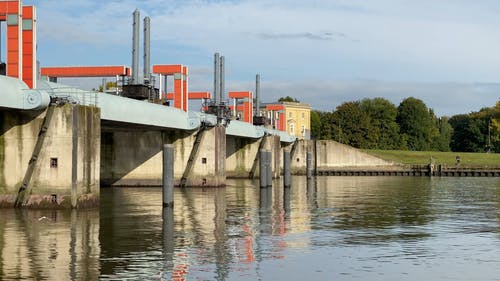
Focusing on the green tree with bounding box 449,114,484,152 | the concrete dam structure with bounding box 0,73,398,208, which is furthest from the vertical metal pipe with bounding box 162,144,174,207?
the green tree with bounding box 449,114,484,152

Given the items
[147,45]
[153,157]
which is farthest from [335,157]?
[147,45]

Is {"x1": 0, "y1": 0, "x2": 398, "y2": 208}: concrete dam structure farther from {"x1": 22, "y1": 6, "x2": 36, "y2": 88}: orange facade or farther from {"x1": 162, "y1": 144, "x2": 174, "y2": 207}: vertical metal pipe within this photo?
{"x1": 162, "y1": 144, "x2": 174, "y2": 207}: vertical metal pipe

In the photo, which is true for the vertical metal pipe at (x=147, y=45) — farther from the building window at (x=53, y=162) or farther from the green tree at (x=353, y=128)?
the green tree at (x=353, y=128)

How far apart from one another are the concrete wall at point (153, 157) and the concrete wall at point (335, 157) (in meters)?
51.2

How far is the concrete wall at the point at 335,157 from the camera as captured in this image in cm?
11806

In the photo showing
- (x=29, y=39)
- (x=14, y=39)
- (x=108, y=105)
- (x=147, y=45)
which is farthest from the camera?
(x=147, y=45)

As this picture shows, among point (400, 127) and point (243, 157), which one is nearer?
point (243, 157)

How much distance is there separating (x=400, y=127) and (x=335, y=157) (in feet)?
240

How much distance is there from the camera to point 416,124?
185500mm

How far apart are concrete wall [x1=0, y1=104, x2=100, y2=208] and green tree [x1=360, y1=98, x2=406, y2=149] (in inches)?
5193

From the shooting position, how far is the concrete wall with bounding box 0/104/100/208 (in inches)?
1537

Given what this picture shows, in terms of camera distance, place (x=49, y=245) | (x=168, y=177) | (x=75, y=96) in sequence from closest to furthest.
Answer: (x=49, y=245), (x=75, y=96), (x=168, y=177)

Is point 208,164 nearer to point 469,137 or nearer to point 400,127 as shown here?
point 400,127

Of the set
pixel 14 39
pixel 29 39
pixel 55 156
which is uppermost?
pixel 29 39
